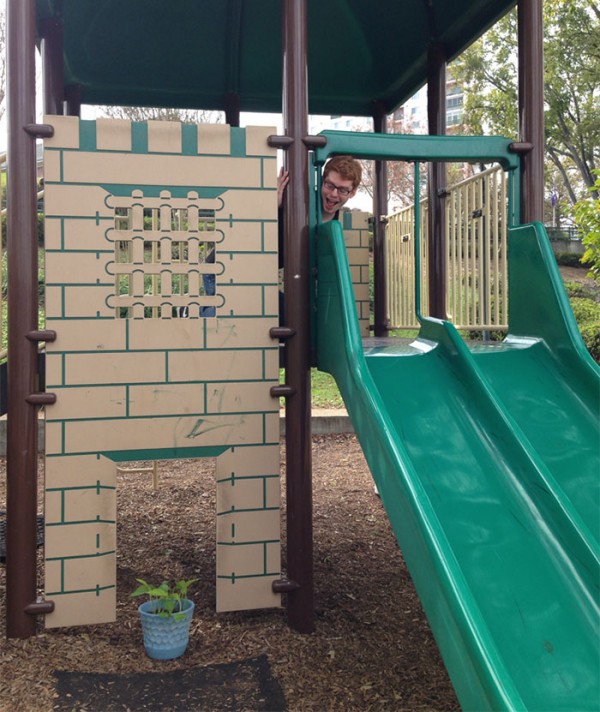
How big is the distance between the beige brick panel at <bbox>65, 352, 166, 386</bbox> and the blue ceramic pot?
3.50 ft

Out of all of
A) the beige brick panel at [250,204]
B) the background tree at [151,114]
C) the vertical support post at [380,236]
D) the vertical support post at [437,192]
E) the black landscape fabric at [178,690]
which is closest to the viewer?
the black landscape fabric at [178,690]

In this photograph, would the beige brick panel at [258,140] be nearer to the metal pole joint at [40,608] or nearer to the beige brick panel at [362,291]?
the beige brick panel at [362,291]

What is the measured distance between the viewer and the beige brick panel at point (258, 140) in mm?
3529

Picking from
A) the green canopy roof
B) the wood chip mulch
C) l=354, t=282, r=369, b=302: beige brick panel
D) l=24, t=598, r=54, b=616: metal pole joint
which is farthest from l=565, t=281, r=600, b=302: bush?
l=24, t=598, r=54, b=616: metal pole joint

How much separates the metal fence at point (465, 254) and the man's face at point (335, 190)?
115 centimetres

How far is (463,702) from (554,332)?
1932 millimetres

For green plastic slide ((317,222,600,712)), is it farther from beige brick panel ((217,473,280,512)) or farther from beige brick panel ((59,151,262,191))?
beige brick panel ((217,473,280,512))

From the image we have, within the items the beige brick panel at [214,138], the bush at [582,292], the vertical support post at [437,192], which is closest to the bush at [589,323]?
the bush at [582,292]

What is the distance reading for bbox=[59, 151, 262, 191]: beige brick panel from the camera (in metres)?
3.37

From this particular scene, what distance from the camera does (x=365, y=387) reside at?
2.84m

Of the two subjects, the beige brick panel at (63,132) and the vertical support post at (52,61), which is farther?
the vertical support post at (52,61)

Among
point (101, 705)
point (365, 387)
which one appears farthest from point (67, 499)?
point (365, 387)

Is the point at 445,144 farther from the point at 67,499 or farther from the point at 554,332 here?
the point at 67,499

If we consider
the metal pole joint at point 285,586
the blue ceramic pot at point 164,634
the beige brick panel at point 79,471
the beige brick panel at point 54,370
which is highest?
the beige brick panel at point 54,370
